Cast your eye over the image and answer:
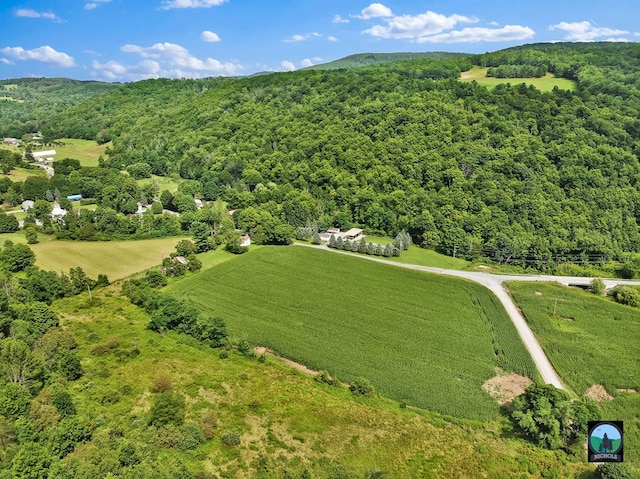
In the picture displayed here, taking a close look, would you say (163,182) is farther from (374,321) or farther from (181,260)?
(374,321)

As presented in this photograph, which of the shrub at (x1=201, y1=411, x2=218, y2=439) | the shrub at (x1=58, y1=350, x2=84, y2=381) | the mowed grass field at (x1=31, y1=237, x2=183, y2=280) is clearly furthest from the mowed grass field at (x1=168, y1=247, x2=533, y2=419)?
the shrub at (x1=58, y1=350, x2=84, y2=381)

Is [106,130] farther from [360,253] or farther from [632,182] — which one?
[632,182]

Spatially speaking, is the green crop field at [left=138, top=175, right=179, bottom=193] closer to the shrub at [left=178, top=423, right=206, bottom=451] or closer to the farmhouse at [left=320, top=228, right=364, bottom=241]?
the farmhouse at [left=320, top=228, right=364, bottom=241]

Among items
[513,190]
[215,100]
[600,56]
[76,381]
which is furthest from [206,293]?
[600,56]

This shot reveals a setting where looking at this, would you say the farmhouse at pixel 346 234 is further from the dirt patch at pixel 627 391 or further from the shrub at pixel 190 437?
the shrub at pixel 190 437

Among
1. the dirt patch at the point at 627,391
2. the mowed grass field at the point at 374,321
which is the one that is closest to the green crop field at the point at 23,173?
the mowed grass field at the point at 374,321

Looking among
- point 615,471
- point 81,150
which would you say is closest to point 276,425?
point 615,471
